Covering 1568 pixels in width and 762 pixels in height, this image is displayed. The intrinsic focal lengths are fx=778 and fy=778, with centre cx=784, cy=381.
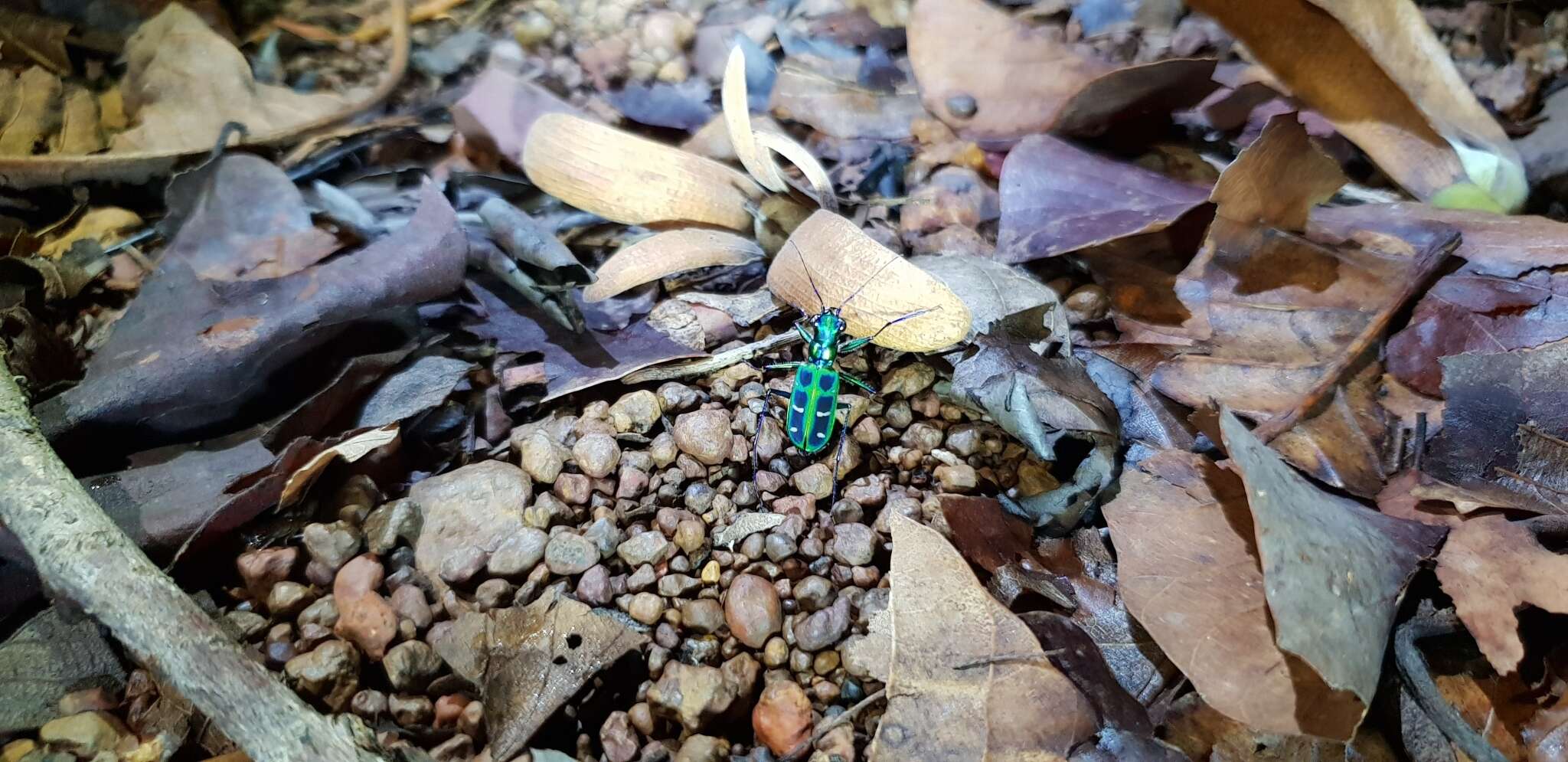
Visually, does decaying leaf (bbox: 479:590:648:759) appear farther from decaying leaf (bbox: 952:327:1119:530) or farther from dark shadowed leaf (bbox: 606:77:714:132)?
dark shadowed leaf (bbox: 606:77:714:132)

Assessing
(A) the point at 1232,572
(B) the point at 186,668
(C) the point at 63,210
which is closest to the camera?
(B) the point at 186,668

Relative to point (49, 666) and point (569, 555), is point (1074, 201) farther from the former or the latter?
point (49, 666)

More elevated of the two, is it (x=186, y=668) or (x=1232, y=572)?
(x=1232, y=572)

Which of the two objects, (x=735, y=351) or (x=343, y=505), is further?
(x=735, y=351)

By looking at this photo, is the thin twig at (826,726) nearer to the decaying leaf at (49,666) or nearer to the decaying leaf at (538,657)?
the decaying leaf at (538,657)

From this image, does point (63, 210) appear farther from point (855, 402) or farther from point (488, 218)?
point (855, 402)

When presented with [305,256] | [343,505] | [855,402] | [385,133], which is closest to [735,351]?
[855,402]

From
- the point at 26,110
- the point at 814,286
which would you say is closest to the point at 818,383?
the point at 814,286
